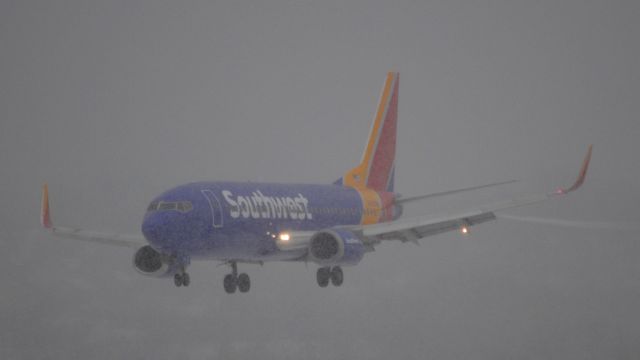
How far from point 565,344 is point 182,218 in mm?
149852

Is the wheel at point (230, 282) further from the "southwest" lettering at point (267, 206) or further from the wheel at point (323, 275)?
the wheel at point (323, 275)

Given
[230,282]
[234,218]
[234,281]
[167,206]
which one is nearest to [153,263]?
[167,206]

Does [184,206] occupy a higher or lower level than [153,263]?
higher

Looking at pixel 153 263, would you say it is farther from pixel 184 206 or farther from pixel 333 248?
pixel 333 248

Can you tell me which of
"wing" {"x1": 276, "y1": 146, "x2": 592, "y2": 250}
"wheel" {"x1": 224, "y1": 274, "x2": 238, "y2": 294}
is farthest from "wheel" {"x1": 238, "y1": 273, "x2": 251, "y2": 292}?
"wing" {"x1": 276, "y1": 146, "x2": 592, "y2": 250}

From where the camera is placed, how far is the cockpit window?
54219mm

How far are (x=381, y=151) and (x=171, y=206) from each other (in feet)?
94.2

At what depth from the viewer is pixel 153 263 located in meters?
57.6

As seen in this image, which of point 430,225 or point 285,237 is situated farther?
point 430,225

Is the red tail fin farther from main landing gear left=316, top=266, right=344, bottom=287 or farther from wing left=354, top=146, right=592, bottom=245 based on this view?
main landing gear left=316, top=266, right=344, bottom=287

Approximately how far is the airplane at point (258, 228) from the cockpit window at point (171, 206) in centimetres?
6

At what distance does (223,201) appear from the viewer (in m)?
57.0

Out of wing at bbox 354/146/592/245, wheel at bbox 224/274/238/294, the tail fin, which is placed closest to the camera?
wing at bbox 354/146/592/245

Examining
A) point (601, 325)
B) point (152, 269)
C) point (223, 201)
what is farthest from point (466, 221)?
point (601, 325)
